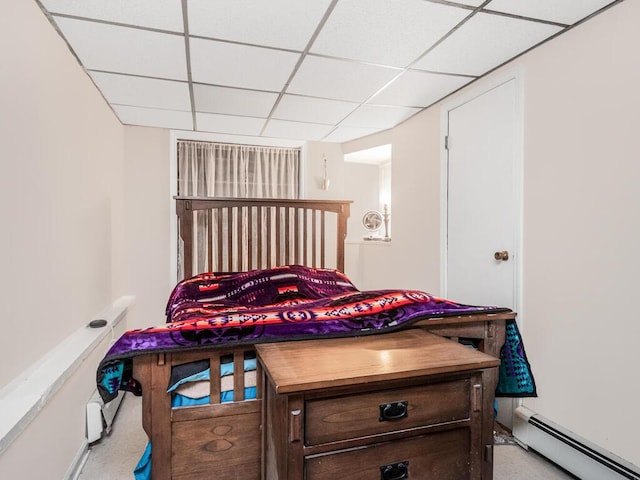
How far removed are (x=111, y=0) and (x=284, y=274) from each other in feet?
5.45

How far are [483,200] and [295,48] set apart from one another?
1.44 metres

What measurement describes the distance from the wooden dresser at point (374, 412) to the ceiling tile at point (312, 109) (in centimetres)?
203

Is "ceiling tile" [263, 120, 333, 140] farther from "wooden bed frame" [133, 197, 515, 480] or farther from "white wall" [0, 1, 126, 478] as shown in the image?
"wooden bed frame" [133, 197, 515, 480]

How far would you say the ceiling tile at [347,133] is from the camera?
136 inches

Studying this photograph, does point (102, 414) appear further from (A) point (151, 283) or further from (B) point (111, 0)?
(B) point (111, 0)

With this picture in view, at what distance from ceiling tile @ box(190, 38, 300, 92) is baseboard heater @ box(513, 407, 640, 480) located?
234cm

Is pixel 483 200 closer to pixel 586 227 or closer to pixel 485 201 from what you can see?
pixel 485 201

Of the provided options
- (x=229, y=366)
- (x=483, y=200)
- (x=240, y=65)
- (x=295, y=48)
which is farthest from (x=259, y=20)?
(x=483, y=200)

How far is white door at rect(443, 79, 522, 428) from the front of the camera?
2.12m

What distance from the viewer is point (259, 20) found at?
171 cm

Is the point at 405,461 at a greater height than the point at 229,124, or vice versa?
the point at 229,124

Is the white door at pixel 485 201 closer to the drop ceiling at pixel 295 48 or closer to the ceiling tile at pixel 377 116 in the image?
the drop ceiling at pixel 295 48

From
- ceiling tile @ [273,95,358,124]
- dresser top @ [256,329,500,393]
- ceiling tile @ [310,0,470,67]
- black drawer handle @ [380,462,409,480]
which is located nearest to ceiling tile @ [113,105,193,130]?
ceiling tile @ [273,95,358,124]

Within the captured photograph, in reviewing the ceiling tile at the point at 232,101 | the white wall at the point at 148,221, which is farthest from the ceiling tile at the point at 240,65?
the white wall at the point at 148,221
